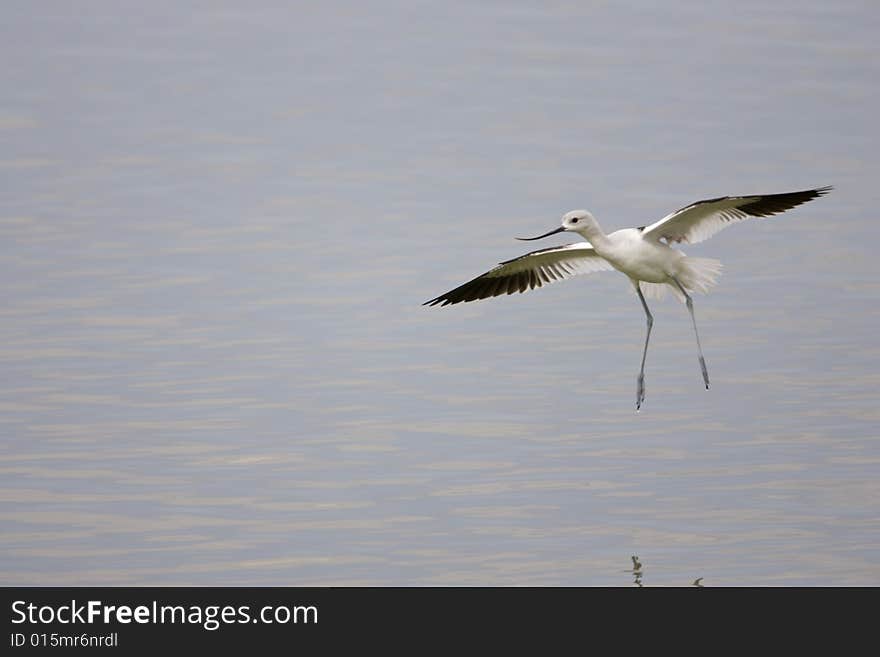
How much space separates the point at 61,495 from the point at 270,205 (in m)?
9.88

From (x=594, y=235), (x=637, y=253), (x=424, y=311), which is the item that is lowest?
(x=637, y=253)

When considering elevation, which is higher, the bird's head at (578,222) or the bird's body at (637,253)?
the bird's head at (578,222)

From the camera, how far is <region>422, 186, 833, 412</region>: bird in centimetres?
1552

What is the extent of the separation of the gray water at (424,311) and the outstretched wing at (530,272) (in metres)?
0.66

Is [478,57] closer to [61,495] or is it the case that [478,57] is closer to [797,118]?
[797,118]

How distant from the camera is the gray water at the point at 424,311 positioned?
1321 centimetres

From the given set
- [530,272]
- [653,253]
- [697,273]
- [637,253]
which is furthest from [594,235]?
[530,272]

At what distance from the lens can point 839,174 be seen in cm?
2342

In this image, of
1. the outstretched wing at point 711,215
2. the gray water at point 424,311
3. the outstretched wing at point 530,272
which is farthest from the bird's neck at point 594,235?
the gray water at point 424,311

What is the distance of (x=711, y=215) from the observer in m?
15.7

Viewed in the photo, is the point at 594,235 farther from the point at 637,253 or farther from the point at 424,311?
the point at 424,311

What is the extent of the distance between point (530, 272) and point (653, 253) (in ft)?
4.85

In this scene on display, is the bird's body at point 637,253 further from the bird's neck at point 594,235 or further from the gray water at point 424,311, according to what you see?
the gray water at point 424,311
